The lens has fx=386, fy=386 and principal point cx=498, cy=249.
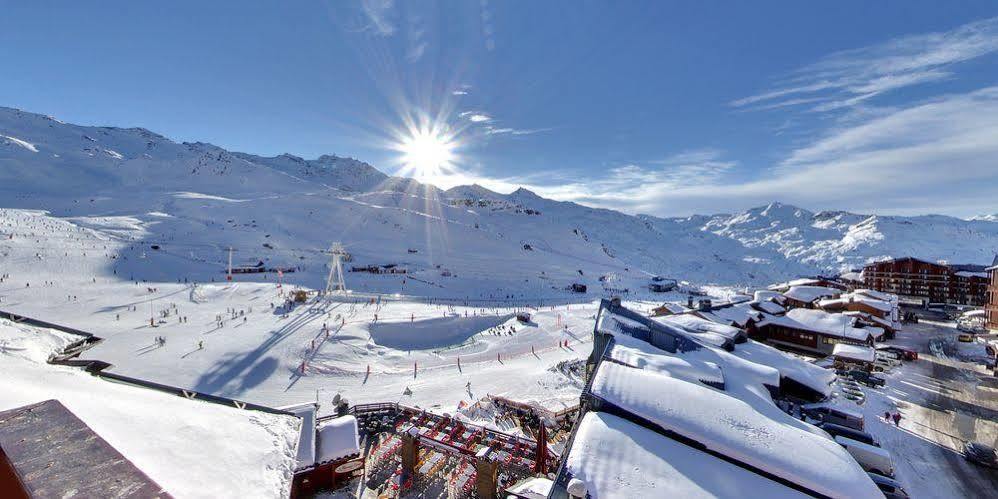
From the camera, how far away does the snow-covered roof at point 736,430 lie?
1119cm

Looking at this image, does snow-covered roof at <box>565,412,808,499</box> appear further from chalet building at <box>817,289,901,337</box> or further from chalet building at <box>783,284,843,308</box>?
chalet building at <box>783,284,843,308</box>

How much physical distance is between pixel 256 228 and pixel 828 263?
795 feet

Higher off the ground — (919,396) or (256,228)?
(256,228)

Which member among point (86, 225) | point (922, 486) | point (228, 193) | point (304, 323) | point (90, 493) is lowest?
point (922, 486)

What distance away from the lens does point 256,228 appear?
3396 inches

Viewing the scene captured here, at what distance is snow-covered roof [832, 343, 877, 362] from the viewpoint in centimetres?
2936

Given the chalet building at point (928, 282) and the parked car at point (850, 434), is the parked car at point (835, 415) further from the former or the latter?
the chalet building at point (928, 282)

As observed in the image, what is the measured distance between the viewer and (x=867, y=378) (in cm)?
2716

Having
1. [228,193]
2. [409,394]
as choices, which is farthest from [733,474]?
[228,193]

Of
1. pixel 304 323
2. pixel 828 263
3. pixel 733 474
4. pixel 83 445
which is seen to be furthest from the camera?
pixel 828 263

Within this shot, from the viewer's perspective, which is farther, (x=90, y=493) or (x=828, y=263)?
(x=828, y=263)

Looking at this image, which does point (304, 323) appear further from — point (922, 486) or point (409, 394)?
point (922, 486)

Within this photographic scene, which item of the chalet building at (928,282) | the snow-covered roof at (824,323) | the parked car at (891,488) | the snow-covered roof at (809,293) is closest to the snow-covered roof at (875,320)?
the snow-covered roof at (824,323)

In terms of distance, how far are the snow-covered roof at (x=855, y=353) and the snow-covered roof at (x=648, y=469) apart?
2646 centimetres
